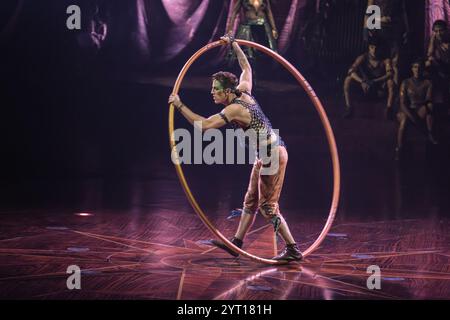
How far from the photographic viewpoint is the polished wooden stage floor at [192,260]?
509cm

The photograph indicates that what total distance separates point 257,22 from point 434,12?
2633 millimetres

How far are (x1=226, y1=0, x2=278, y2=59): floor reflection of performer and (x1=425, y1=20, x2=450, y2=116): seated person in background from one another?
2.31 meters

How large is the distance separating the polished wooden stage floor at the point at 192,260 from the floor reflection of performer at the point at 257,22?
16.5 feet

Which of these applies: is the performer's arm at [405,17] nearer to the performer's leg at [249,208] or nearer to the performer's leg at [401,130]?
the performer's leg at [401,130]

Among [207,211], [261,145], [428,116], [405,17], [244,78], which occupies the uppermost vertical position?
[405,17]

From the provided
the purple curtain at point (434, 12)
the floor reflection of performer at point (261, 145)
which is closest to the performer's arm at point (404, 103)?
the purple curtain at point (434, 12)

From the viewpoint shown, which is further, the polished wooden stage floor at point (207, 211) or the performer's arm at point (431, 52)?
the performer's arm at point (431, 52)

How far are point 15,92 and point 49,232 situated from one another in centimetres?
523

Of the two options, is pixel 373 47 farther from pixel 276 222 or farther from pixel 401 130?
pixel 276 222

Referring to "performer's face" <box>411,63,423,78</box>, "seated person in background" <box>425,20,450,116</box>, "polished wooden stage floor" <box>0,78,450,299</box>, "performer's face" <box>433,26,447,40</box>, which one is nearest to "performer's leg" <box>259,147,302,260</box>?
"polished wooden stage floor" <box>0,78,450,299</box>

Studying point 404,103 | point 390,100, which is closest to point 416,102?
point 404,103

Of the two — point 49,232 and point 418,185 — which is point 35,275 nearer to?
point 49,232

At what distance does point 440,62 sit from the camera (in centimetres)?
1231

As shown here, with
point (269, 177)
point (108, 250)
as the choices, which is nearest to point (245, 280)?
point (269, 177)
